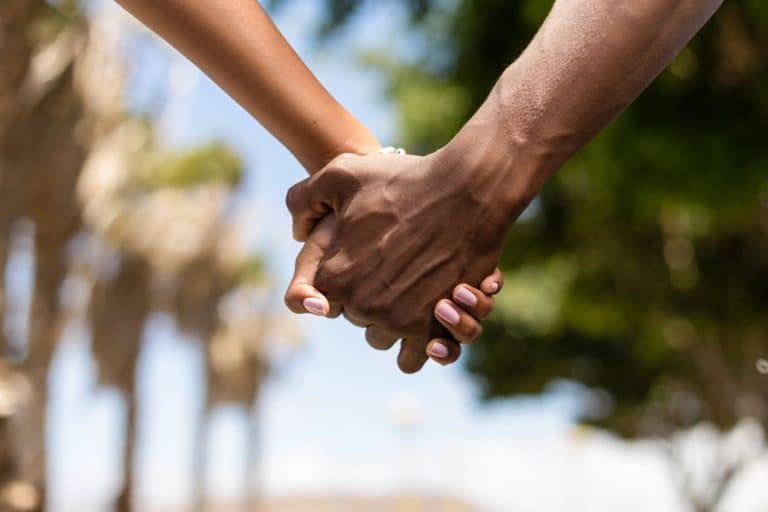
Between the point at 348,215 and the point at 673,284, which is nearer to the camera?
the point at 348,215

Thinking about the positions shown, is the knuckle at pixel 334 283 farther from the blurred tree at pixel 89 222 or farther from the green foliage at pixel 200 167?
the green foliage at pixel 200 167

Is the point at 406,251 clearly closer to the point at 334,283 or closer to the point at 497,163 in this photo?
the point at 334,283

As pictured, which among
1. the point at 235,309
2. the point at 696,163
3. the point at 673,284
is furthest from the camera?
the point at 235,309

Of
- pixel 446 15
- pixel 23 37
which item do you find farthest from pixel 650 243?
pixel 23 37

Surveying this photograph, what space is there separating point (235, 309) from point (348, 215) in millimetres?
27736

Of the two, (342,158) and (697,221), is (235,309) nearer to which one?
(697,221)

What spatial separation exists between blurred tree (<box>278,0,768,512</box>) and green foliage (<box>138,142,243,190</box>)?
6.46m

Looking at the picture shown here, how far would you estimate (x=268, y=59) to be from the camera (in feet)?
7.90

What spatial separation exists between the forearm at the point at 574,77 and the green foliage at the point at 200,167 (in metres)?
20.1

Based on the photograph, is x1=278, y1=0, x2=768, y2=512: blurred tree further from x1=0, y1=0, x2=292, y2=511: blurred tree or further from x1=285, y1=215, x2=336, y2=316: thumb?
x1=285, y1=215, x2=336, y2=316: thumb

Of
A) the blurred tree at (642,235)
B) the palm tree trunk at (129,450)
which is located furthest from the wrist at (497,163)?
the palm tree trunk at (129,450)

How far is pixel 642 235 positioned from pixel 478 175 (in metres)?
13.0

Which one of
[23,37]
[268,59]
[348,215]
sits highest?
[23,37]

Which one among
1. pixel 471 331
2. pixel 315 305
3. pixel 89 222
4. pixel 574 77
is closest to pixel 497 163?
pixel 574 77
